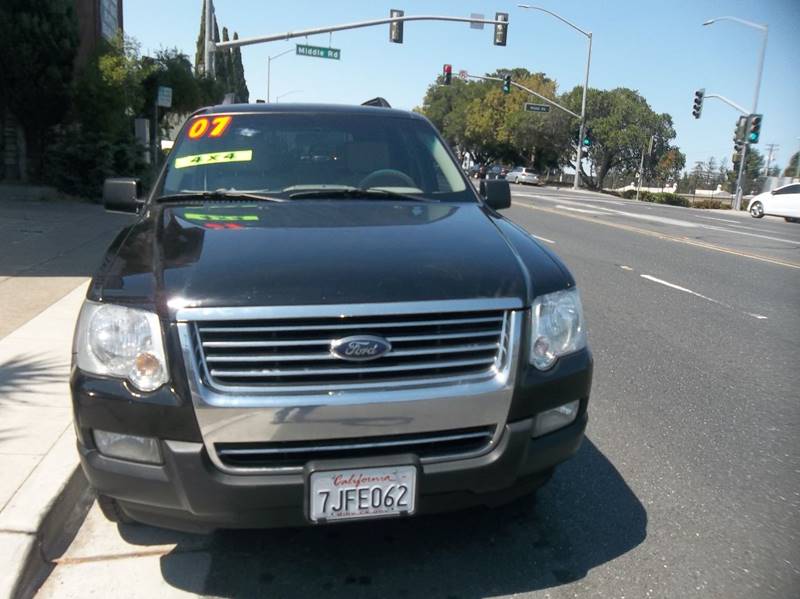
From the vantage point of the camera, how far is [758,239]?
18.2 m

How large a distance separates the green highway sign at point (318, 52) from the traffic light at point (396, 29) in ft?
7.90

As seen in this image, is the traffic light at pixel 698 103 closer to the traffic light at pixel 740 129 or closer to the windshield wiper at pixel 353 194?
the traffic light at pixel 740 129

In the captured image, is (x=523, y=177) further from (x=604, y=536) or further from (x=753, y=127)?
(x=604, y=536)

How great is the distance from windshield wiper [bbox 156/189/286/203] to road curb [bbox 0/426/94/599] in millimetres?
1368

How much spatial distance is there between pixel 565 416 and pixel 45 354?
3.98 meters

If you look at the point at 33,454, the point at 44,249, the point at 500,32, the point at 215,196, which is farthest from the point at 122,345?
the point at 500,32

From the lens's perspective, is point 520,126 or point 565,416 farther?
point 520,126

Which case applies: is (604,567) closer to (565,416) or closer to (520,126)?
(565,416)

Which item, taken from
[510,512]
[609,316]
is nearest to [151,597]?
[510,512]

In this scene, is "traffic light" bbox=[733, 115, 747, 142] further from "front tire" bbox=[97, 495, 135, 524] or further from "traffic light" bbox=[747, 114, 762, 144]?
"front tire" bbox=[97, 495, 135, 524]

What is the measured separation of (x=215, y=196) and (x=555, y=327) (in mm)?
1929

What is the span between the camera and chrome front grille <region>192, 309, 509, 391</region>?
2527mm

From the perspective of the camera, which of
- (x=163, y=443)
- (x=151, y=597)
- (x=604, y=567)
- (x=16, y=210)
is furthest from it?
(x=16, y=210)

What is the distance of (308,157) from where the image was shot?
423 centimetres
